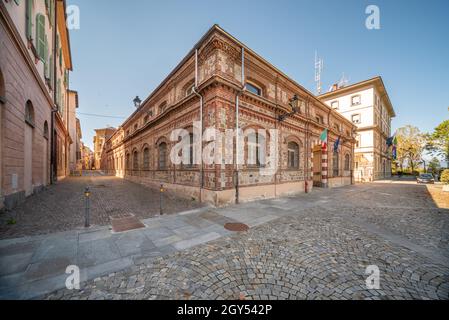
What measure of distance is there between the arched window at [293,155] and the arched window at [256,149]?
123 inches

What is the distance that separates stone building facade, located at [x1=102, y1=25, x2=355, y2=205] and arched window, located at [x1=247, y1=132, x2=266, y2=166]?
0.05 metres

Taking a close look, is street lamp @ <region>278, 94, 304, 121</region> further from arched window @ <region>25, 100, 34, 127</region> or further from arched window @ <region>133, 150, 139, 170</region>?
arched window @ <region>133, 150, 139, 170</region>

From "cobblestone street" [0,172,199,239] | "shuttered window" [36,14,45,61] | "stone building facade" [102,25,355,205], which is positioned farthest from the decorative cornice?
"stone building facade" [102,25,355,205]

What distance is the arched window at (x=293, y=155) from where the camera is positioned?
1199cm

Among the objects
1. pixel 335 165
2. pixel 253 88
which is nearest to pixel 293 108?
pixel 253 88

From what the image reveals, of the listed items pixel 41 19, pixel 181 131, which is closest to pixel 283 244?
pixel 181 131

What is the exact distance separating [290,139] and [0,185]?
13232 mm

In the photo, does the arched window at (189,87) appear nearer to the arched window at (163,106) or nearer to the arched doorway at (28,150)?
the arched window at (163,106)

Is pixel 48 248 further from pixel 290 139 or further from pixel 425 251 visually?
pixel 290 139

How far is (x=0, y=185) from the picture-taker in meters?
5.42

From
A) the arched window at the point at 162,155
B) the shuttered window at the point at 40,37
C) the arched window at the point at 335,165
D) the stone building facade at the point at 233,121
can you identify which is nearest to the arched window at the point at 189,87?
the stone building facade at the point at 233,121

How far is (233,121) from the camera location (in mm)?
8305

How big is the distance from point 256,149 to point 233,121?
2235 millimetres

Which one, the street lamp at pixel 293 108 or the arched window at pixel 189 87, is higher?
the arched window at pixel 189 87
